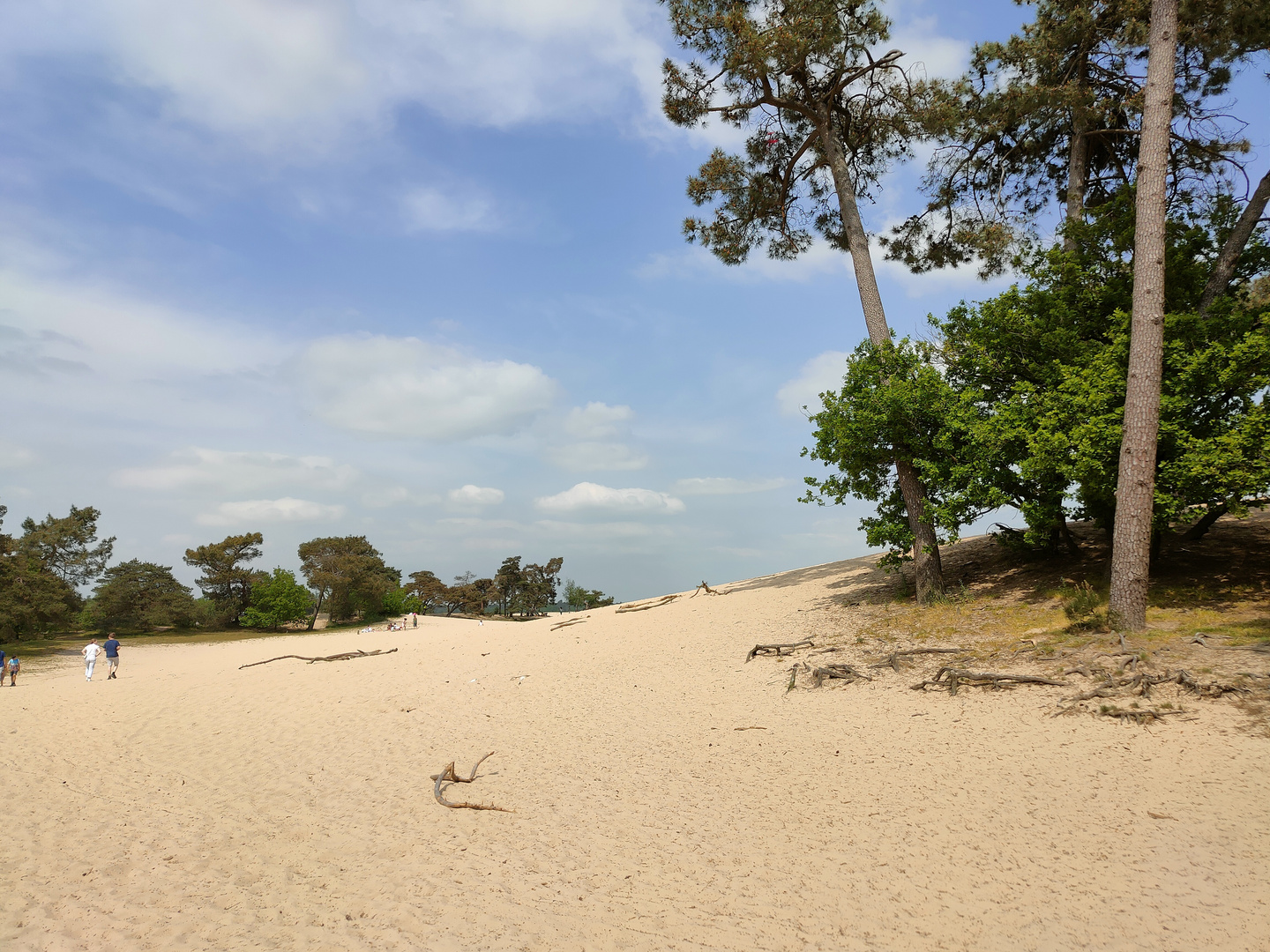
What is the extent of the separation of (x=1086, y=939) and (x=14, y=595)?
45386mm

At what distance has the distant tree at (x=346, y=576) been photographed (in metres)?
51.0

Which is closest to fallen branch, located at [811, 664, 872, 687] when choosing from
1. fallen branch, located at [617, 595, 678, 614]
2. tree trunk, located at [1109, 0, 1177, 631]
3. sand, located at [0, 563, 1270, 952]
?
sand, located at [0, 563, 1270, 952]

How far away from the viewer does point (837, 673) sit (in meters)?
12.6

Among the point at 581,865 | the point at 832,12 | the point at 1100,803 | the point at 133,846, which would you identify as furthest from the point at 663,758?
the point at 832,12

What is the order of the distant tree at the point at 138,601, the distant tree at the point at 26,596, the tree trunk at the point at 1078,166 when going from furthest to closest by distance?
the distant tree at the point at 138,601, the distant tree at the point at 26,596, the tree trunk at the point at 1078,166

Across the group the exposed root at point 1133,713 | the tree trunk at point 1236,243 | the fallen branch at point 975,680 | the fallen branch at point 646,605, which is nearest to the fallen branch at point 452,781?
the fallen branch at point 975,680

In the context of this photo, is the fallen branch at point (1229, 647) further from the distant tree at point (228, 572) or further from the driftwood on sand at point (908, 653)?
the distant tree at point (228, 572)

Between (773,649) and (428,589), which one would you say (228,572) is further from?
(773,649)

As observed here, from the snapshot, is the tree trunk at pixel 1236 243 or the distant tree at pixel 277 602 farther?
the distant tree at pixel 277 602

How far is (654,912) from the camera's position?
551 centimetres

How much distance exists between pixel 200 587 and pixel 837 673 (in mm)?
55927

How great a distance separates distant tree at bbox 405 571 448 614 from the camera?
67.3 m

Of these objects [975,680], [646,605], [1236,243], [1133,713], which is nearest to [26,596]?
[646,605]

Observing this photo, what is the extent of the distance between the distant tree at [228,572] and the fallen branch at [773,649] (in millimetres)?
50367
